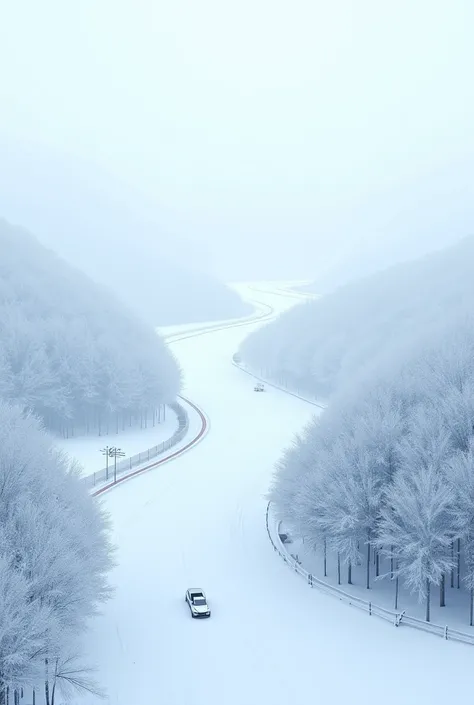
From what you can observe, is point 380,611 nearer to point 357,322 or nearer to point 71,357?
point 71,357

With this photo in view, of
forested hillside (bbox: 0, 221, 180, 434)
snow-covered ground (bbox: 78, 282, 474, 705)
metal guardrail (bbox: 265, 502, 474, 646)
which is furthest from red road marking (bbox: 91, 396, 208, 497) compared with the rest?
metal guardrail (bbox: 265, 502, 474, 646)

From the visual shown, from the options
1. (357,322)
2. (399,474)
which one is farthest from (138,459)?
(357,322)

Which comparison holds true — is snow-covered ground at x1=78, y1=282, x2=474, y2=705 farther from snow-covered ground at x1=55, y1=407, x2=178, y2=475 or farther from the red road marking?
snow-covered ground at x1=55, y1=407, x2=178, y2=475

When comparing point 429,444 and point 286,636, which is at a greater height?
point 429,444

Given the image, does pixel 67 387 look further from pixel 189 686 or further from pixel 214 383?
pixel 189 686

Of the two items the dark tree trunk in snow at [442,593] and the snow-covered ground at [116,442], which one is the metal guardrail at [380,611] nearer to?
the dark tree trunk in snow at [442,593]

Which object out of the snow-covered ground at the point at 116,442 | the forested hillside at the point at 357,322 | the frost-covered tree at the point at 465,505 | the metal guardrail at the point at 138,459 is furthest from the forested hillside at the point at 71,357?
the frost-covered tree at the point at 465,505

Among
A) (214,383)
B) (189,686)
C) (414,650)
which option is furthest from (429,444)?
(214,383)
